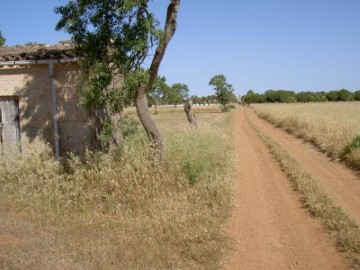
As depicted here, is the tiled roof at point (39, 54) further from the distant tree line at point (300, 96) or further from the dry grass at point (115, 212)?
the distant tree line at point (300, 96)

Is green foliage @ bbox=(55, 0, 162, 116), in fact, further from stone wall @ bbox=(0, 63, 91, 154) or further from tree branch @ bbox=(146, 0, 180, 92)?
stone wall @ bbox=(0, 63, 91, 154)

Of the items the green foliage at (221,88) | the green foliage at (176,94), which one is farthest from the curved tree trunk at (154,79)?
the green foliage at (176,94)

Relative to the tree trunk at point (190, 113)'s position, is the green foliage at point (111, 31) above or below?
above

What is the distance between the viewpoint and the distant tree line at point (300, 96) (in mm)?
91250

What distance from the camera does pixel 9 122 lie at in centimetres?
1069

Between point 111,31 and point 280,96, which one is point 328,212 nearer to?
point 111,31

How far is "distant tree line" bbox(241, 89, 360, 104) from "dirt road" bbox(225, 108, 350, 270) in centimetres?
9216

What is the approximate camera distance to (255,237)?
586 cm

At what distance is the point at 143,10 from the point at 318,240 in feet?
19.9

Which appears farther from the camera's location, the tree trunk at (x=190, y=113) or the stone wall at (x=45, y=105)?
the tree trunk at (x=190, y=113)

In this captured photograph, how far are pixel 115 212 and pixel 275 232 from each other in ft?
9.75

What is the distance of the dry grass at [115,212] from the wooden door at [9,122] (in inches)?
58.4

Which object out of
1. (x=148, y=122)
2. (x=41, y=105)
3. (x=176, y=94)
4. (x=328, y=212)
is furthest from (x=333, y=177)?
(x=176, y=94)

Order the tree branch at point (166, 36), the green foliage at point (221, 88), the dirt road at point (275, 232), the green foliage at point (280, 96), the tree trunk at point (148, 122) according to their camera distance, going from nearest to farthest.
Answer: the dirt road at point (275, 232), the tree branch at point (166, 36), the tree trunk at point (148, 122), the green foliage at point (221, 88), the green foliage at point (280, 96)
